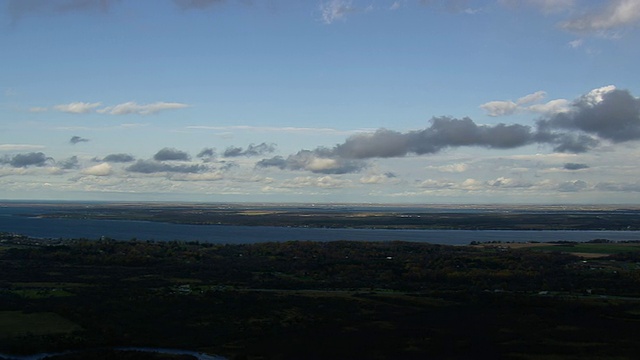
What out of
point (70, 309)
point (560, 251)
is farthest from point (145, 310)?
point (560, 251)

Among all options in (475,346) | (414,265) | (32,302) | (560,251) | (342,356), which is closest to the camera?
(342,356)

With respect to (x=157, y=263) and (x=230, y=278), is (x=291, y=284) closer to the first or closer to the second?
(x=230, y=278)

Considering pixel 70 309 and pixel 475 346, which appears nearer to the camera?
pixel 475 346

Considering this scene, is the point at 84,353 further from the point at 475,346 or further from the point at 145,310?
the point at 475,346

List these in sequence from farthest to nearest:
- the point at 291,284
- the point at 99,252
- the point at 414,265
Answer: the point at 99,252, the point at 414,265, the point at 291,284

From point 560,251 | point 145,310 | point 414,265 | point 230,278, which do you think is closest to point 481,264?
point 414,265

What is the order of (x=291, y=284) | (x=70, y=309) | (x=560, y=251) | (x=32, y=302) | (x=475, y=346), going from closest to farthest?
(x=475, y=346) → (x=70, y=309) → (x=32, y=302) → (x=291, y=284) → (x=560, y=251)
